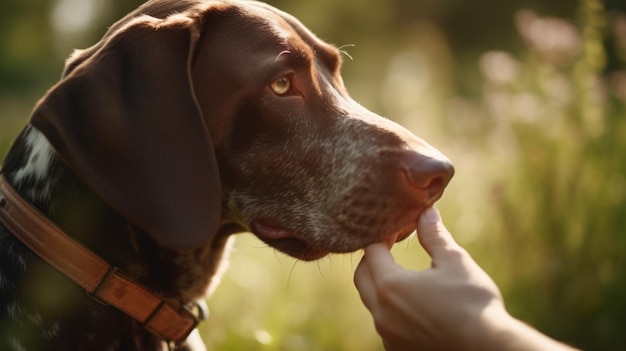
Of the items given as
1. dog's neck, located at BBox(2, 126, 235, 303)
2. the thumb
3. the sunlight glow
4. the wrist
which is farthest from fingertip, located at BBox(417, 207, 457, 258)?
the sunlight glow

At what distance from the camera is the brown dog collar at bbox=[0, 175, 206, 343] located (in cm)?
280

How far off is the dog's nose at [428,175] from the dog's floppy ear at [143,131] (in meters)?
0.71

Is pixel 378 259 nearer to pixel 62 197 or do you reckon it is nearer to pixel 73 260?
pixel 73 260

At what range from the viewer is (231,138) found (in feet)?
10.2

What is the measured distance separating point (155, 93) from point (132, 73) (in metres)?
0.11

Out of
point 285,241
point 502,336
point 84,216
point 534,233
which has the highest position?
point 502,336

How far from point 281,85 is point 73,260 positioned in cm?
105

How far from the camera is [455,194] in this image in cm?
804

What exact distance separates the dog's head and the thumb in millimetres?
112

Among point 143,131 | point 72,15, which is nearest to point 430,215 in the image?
point 143,131

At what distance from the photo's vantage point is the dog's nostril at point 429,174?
9.25 ft

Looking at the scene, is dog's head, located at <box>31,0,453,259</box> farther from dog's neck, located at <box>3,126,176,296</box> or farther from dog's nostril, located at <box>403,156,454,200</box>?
dog's neck, located at <box>3,126,176,296</box>

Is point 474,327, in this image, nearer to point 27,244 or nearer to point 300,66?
point 300,66

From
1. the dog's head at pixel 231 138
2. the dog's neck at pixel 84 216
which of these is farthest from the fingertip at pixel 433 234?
the dog's neck at pixel 84 216
